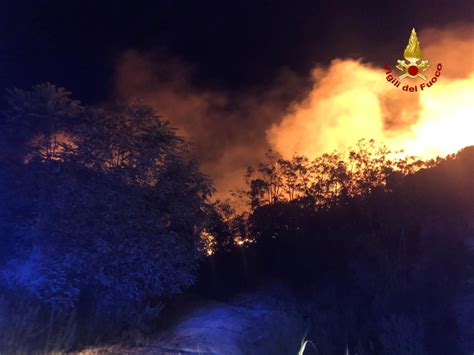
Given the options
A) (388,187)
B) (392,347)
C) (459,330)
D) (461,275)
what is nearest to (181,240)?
(392,347)

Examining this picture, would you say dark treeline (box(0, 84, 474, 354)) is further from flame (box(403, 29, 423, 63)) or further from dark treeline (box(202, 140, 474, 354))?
flame (box(403, 29, 423, 63))

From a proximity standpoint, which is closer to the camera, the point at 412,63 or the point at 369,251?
the point at 412,63

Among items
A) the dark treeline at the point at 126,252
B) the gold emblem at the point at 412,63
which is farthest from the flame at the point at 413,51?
the dark treeline at the point at 126,252

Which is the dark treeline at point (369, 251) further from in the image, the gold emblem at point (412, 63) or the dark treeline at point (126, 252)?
the gold emblem at point (412, 63)

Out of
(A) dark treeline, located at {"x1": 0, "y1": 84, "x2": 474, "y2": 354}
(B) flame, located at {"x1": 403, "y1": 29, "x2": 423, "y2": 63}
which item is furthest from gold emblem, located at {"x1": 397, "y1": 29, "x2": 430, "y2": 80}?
(A) dark treeline, located at {"x1": 0, "y1": 84, "x2": 474, "y2": 354}

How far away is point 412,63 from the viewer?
11836mm

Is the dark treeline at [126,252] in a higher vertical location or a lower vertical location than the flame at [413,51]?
lower

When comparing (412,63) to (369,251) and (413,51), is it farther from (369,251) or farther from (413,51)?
(369,251)

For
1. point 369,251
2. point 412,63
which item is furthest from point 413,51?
point 369,251

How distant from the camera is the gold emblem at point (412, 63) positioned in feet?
38.6

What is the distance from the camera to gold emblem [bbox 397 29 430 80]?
11758 mm

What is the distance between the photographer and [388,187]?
62.2 feet

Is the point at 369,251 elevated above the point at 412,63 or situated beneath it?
situated beneath

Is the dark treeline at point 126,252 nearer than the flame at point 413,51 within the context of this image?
Yes
